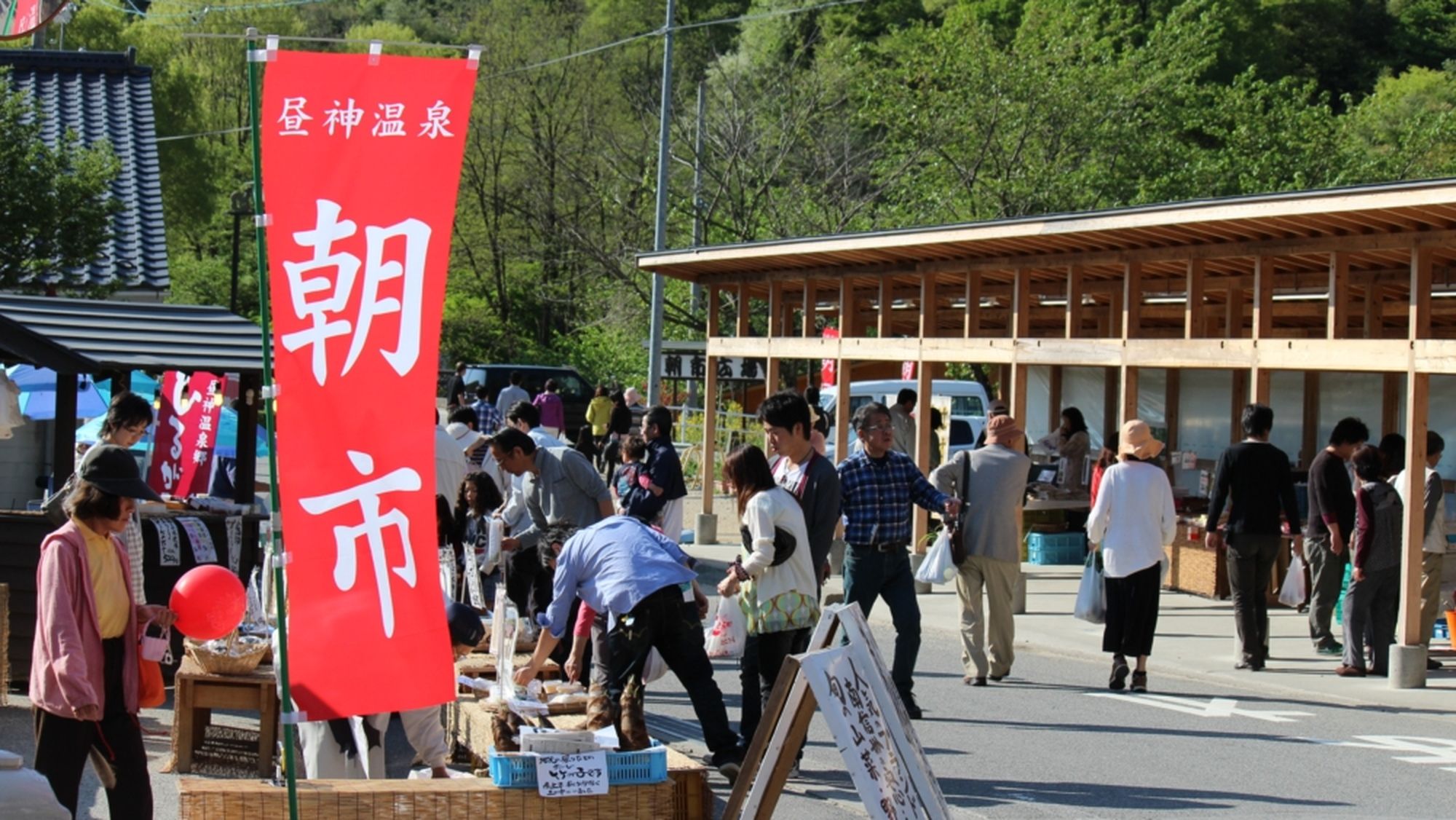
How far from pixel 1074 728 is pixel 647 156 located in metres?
29.8

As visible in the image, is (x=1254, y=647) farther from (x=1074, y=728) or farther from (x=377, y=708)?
(x=377, y=708)

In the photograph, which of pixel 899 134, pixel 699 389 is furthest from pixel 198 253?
pixel 899 134

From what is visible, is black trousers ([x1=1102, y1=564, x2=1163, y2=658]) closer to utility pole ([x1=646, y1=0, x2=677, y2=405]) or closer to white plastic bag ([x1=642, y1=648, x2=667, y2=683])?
white plastic bag ([x1=642, y1=648, x2=667, y2=683])

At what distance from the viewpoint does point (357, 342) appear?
4.62 metres

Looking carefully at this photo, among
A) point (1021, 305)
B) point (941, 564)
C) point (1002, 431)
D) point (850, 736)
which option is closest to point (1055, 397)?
point (1021, 305)

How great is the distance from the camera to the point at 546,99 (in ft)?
161

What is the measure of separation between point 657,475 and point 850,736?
5.68 meters

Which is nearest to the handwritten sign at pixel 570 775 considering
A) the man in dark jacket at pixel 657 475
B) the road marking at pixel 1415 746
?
the man in dark jacket at pixel 657 475

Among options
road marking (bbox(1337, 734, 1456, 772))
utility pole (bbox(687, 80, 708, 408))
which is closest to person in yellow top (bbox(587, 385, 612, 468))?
utility pole (bbox(687, 80, 708, 408))

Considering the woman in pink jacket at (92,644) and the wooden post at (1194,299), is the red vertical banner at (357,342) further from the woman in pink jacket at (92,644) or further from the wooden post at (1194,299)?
the wooden post at (1194,299)

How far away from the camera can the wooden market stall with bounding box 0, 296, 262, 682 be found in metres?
9.68

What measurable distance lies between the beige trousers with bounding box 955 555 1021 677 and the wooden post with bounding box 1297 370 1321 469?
32.7 ft

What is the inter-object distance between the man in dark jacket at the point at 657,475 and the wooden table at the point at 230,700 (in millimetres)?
2834

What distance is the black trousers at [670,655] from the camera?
7.17 m
